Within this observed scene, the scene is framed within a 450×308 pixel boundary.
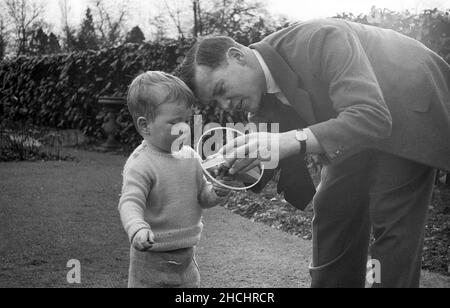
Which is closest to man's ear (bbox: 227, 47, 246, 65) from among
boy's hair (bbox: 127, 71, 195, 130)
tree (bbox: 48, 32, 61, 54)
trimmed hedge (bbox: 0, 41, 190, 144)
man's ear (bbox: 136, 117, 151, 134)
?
boy's hair (bbox: 127, 71, 195, 130)

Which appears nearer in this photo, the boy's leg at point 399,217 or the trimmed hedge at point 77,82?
the boy's leg at point 399,217

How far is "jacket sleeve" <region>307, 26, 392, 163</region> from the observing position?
83.0 inches

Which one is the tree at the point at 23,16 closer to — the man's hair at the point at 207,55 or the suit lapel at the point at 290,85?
the man's hair at the point at 207,55

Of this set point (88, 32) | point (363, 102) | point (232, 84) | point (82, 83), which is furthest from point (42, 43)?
point (363, 102)

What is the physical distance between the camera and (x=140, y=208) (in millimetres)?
2248

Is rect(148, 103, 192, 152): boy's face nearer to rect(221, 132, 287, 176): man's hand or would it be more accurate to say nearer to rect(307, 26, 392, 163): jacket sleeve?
rect(221, 132, 287, 176): man's hand

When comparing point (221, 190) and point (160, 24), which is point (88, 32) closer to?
point (160, 24)

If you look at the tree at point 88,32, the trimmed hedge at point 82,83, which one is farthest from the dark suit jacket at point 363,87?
the tree at point 88,32

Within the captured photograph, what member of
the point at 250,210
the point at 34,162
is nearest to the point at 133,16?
the point at 34,162

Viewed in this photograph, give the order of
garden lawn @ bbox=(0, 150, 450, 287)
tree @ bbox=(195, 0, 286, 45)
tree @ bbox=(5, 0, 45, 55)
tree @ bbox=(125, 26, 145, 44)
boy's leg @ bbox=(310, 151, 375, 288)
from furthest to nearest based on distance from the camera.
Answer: tree @ bbox=(5, 0, 45, 55) < tree @ bbox=(125, 26, 145, 44) < tree @ bbox=(195, 0, 286, 45) < garden lawn @ bbox=(0, 150, 450, 287) < boy's leg @ bbox=(310, 151, 375, 288)

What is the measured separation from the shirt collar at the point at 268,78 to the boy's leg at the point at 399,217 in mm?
584

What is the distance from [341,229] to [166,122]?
1059 millimetres

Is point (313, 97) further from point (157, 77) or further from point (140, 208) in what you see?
point (140, 208)

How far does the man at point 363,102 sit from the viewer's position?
2160 mm
